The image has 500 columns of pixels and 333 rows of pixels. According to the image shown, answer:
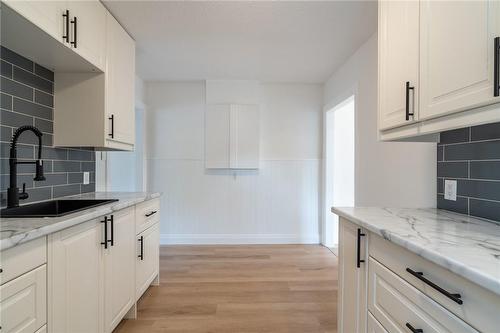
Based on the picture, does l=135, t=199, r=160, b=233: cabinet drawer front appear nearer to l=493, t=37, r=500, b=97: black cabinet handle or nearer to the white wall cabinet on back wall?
the white wall cabinet on back wall

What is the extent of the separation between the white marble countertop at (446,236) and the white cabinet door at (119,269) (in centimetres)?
139

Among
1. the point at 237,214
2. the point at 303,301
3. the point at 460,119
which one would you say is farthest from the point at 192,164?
the point at 460,119

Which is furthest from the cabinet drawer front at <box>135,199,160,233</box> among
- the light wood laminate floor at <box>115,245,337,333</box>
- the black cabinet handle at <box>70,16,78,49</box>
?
the black cabinet handle at <box>70,16,78,49</box>

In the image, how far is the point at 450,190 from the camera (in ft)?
Answer: 5.07

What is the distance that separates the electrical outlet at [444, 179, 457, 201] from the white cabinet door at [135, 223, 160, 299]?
210 cm

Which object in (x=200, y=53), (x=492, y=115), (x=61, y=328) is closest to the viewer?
(x=492, y=115)

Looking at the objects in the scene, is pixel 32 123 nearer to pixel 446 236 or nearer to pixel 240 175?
pixel 446 236

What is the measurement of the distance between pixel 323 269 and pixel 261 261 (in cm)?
72

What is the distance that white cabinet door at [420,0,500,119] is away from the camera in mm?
912

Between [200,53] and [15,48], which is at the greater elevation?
[200,53]

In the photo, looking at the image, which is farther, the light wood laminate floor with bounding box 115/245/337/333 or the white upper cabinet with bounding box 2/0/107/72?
the light wood laminate floor with bounding box 115/245/337/333

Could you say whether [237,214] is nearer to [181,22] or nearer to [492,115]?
[181,22]

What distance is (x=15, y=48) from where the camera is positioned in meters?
1.64

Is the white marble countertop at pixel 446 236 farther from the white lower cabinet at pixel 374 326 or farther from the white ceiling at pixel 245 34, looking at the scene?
the white ceiling at pixel 245 34
